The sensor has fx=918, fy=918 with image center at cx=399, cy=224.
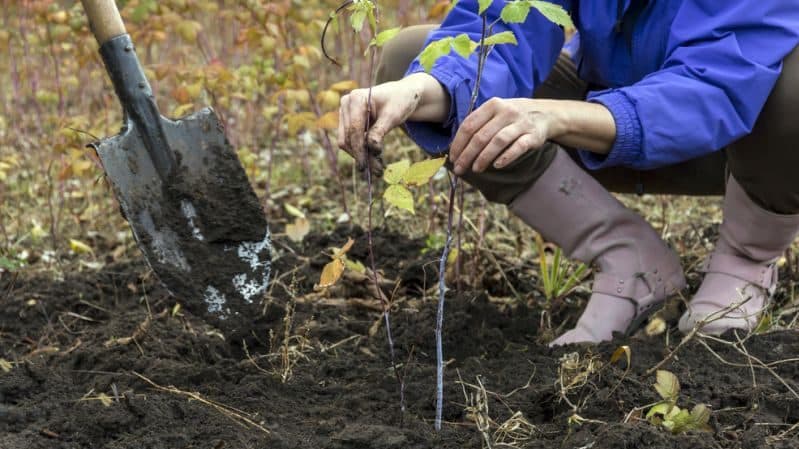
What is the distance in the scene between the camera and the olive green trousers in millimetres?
1889

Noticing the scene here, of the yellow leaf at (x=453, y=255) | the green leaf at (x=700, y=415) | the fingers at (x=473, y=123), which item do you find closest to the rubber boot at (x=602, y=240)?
the yellow leaf at (x=453, y=255)

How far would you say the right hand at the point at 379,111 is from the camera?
162 centimetres

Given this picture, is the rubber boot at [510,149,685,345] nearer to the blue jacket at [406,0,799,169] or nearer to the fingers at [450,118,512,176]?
the blue jacket at [406,0,799,169]

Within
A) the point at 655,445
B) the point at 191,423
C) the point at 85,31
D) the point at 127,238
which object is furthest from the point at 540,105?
the point at 85,31

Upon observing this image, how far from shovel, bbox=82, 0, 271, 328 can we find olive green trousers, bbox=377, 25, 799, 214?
51 centimetres

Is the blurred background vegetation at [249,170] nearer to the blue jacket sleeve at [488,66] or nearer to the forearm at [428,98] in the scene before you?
the blue jacket sleeve at [488,66]

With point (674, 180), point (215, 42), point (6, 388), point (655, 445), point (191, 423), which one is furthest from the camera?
point (215, 42)

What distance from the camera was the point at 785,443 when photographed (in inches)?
62.5

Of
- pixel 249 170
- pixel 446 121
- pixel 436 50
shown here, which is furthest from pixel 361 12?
pixel 249 170

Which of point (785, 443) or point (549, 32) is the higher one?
point (549, 32)

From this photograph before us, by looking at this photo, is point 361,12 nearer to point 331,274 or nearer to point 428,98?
point 428,98

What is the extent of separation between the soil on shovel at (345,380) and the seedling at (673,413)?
0.07 ft

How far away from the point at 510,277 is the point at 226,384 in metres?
0.98

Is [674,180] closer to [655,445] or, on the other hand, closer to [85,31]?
[655,445]
